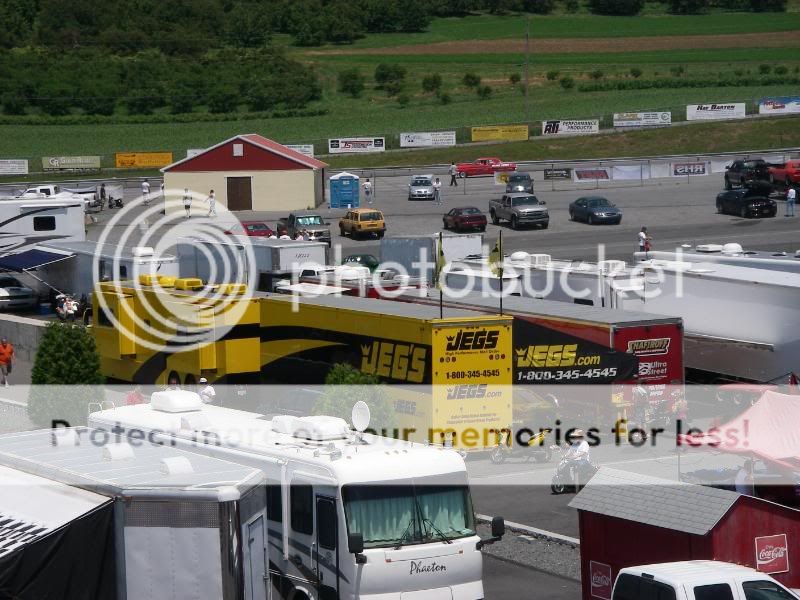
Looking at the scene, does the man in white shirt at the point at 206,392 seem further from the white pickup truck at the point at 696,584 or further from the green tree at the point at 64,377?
the white pickup truck at the point at 696,584

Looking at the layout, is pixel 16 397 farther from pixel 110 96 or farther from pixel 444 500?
pixel 110 96

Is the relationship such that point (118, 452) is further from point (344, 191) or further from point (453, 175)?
point (453, 175)

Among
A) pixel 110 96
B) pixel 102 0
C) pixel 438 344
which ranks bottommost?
pixel 438 344

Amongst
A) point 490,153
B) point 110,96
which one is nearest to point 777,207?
point 490,153

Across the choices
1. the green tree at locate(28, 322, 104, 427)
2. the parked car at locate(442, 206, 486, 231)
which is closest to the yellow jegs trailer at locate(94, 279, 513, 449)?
the green tree at locate(28, 322, 104, 427)

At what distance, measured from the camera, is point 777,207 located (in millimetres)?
62031

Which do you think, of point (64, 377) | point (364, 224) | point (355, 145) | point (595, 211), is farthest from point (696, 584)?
point (355, 145)

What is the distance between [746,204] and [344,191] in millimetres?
22322

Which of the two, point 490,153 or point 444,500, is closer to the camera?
point 444,500

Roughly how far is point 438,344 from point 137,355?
9946 mm

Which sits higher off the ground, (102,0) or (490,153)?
(102,0)

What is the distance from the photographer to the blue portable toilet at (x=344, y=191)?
69312 millimetres

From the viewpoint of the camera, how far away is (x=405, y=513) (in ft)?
45.1

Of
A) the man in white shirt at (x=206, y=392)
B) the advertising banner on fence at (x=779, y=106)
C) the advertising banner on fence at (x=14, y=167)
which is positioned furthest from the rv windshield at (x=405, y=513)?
the advertising banner on fence at (x=779, y=106)
